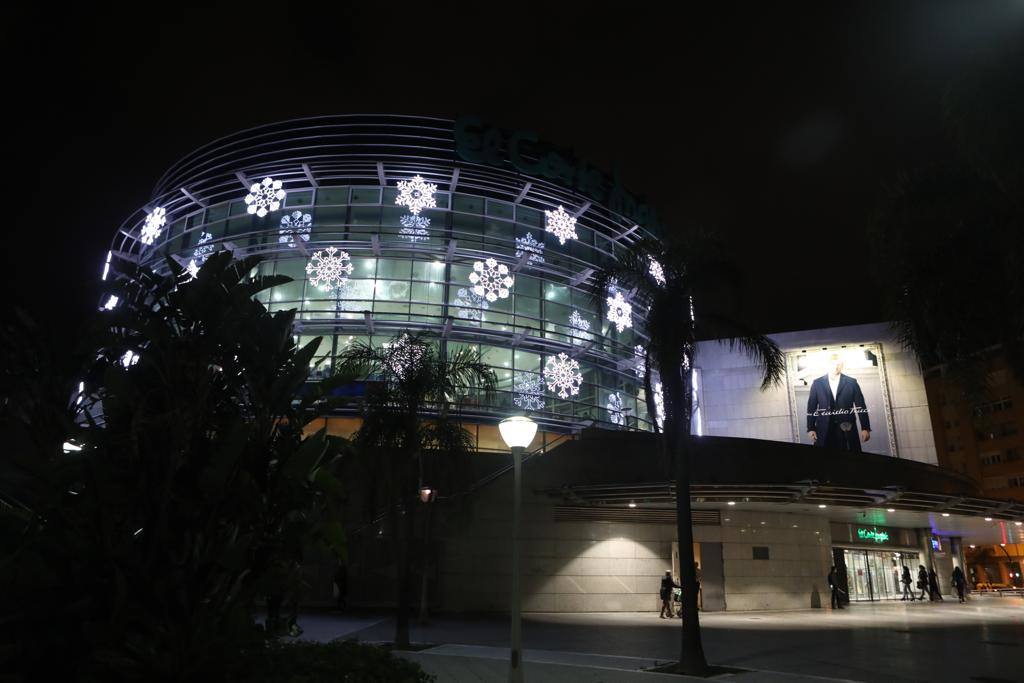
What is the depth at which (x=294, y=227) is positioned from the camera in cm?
3425

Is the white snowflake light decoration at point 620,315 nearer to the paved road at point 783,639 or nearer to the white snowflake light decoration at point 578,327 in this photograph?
the white snowflake light decoration at point 578,327

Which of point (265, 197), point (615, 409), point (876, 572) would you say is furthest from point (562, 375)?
point (876, 572)

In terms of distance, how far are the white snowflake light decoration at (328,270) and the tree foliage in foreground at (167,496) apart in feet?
83.5

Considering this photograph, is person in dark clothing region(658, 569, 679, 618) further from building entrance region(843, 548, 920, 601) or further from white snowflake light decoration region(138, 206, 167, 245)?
white snowflake light decoration region(138, 206, 167, 245)

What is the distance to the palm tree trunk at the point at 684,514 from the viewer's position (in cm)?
1342

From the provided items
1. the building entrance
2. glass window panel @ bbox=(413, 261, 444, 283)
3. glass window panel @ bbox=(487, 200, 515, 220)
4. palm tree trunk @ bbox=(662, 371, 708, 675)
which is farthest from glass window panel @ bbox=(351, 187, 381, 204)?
the building entrance

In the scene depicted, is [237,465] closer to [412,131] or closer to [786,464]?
[786,464]

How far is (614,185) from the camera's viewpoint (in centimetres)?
3888

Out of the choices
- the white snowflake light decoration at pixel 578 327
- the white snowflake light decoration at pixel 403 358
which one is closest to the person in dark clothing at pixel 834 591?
the white snowflake light decoration at pixel 578 327

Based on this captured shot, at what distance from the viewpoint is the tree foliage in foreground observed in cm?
630

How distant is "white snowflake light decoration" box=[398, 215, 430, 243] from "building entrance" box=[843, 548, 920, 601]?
84.5 feet

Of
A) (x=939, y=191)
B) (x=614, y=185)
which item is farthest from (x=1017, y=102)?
(x=614, y=185)

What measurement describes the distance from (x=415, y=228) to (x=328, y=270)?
4.68 m

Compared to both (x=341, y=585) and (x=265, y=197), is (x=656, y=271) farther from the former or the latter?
(x=265, y=197)
